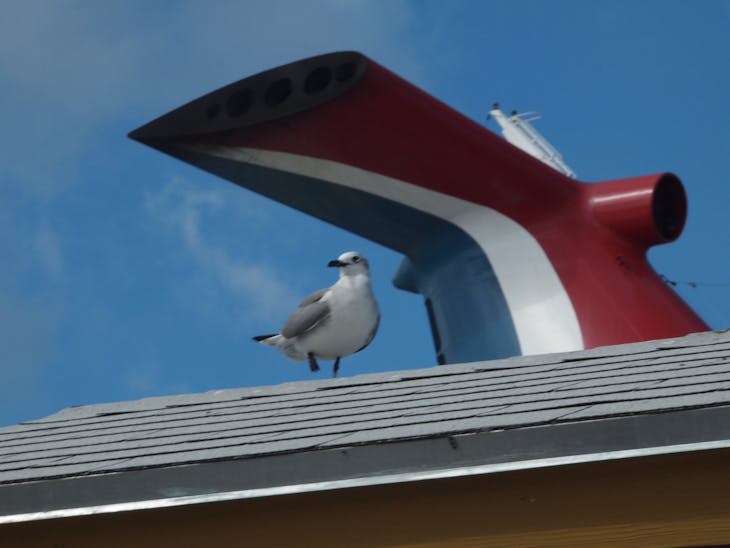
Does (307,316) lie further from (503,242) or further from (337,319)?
(503,242)

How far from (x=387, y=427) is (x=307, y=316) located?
3.51 m

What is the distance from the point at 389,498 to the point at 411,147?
8310mm

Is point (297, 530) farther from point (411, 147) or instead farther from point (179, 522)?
point (411, 147)

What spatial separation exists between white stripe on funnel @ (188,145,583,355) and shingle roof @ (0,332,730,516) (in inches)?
278

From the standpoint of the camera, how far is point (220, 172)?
41.7ft

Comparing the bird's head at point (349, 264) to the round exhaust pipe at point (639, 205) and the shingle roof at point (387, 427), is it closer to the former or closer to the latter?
the shingle roof at point (387, 427)

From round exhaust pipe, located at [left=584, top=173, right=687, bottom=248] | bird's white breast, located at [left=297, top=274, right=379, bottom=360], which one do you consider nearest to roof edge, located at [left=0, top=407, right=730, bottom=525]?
bird's white breast, located at [left=297, top=274, right=379, bottom=360]

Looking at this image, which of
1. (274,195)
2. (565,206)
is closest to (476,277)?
(565,206)

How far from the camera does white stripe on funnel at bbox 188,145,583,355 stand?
12367 millimetres

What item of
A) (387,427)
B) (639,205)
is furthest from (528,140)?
(387,427)

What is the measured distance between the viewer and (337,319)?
7.66 m

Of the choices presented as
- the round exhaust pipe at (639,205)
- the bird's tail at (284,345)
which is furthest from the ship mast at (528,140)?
the bird's tail at (284,345)

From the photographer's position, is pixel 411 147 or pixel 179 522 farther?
→ pixel 411 147

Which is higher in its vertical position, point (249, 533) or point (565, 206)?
point (565, 206)
